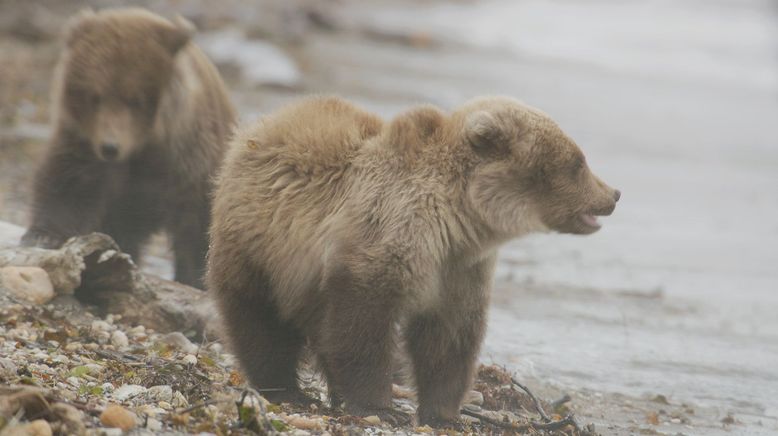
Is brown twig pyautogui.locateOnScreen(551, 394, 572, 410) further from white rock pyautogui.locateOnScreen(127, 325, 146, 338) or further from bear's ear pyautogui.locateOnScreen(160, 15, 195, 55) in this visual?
bear's ear pyautogui.locateOnScreen(160, 15, 195, 55)

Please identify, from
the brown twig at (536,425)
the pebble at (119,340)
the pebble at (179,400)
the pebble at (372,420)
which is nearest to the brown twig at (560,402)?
the brown twig at (536,425)

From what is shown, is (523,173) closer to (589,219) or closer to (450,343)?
(589,219)

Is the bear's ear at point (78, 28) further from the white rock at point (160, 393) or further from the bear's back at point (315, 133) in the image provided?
the white rock at point (160, 393)

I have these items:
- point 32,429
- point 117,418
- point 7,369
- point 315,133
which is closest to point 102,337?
point 7,369

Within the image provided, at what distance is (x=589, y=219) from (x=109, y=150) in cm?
318

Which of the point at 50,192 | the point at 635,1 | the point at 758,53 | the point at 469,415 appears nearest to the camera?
the point at 469,415

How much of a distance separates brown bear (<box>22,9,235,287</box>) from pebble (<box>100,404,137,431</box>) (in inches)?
129

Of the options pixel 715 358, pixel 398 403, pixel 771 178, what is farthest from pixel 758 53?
pixel 398 403

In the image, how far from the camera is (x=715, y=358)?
8133mm

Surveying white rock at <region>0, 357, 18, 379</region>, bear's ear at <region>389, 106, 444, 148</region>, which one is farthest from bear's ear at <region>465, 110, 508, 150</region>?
white rock at <region>0, 357, 18, 379</region>

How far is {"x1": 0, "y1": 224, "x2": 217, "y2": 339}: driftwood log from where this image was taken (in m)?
6.74

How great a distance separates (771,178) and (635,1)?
27766 millimetres

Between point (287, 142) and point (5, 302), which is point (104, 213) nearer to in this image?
point (5, 302)

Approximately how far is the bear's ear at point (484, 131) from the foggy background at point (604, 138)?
1.74 metres
